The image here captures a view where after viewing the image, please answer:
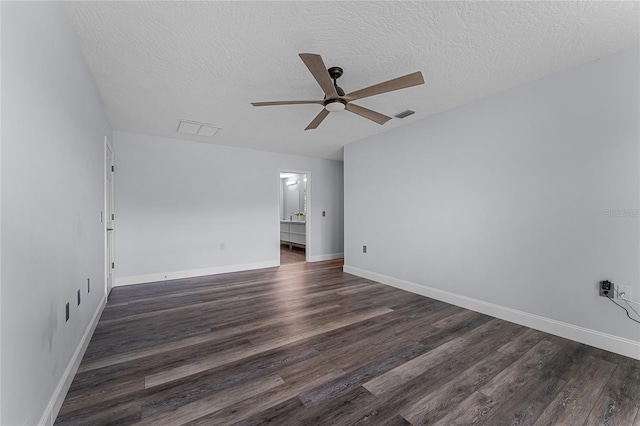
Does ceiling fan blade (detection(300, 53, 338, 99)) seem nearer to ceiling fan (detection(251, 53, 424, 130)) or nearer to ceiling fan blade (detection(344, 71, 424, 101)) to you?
ceiling fan (detection(251, 53, 424, 130))

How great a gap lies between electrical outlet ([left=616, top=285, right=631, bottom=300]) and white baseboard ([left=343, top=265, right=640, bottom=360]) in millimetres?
340

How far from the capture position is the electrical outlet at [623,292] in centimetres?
217

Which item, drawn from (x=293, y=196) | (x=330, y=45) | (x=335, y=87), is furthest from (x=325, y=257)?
(x=330, y=45)

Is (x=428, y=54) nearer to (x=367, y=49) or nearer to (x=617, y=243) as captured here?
(x=367, y=49)

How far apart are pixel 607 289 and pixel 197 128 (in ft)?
16.6

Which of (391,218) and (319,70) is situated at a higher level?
(319,70)

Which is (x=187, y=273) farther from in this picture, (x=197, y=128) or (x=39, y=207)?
(x=39, y=207)

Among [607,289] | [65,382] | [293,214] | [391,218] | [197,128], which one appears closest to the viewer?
[65,382]

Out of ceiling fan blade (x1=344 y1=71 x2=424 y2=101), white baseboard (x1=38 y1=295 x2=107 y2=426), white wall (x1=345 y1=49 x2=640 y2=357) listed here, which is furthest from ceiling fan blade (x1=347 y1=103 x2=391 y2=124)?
white baseboard (x1=38 y1=295 x2=107 y2=426)

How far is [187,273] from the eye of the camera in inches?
188

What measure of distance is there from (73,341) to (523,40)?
403cm

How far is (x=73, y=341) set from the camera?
6.30 ft

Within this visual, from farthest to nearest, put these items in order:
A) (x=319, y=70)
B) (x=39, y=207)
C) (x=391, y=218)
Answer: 1. (x=391, y=218)
2. (x=319, y=70)
3. (x=39, y=207)

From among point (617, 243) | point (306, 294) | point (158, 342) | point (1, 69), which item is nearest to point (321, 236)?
point (306, 294)
